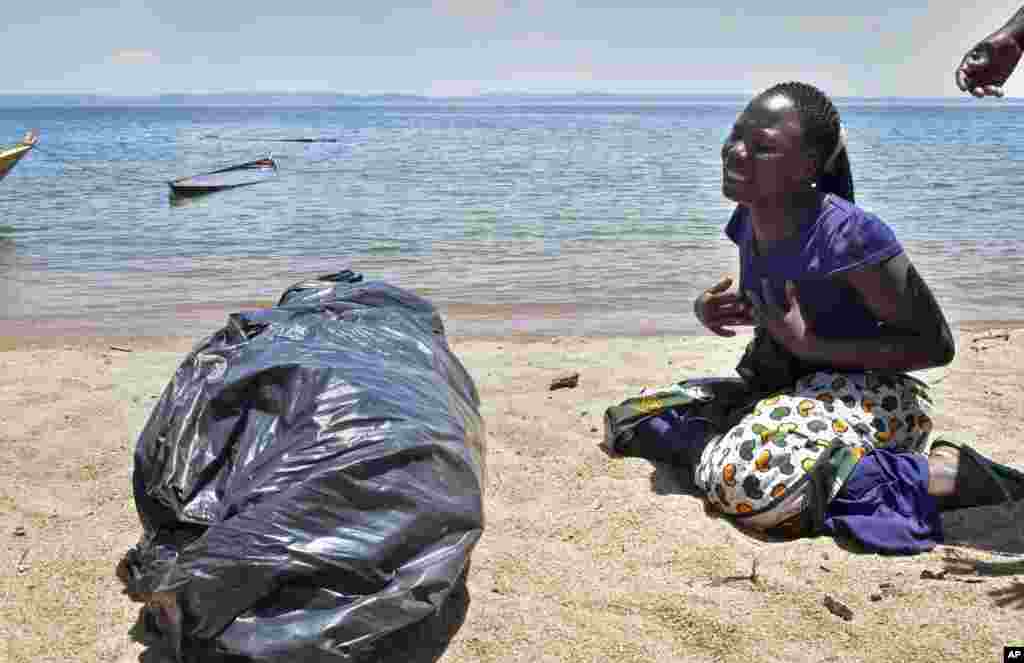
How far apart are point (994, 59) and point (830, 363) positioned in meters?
0.96

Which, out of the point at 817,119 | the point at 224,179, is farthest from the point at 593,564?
the point at 224,179

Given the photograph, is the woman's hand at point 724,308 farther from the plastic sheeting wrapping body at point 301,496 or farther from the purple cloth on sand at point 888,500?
the plastic sheeting wrapping body at point 301,496

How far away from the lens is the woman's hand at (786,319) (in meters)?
2.95

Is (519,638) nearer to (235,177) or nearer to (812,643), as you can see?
(812,643)

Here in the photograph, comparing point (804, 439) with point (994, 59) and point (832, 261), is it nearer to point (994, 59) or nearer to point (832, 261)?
point (832, 261)

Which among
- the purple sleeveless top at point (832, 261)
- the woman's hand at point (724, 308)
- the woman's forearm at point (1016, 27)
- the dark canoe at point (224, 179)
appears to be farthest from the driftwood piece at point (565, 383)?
the dark canoe at point (224, 179)

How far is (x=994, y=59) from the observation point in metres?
2.81

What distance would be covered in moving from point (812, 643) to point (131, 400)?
122 inches

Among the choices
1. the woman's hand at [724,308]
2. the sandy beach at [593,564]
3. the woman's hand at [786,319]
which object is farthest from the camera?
the woman's hand at [724,308]

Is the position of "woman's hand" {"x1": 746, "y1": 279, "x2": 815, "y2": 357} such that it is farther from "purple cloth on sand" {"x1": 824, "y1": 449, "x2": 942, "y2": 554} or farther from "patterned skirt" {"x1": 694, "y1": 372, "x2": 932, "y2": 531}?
"purple cloth on sand" {"x1": 824, "y1": 449, "x2": 942, "y2": 554}

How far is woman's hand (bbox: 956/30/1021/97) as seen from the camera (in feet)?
9.21

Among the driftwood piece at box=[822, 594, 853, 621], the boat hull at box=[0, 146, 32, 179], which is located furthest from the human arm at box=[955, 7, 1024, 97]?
the boat hull at box=[0, 146, 32, 179]

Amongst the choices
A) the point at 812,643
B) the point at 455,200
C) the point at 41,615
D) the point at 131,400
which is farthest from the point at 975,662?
the point at 455,200

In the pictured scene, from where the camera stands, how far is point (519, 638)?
2418 millimetres
